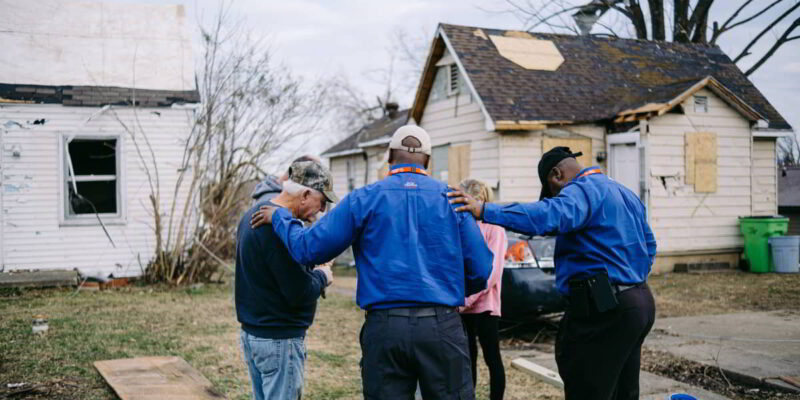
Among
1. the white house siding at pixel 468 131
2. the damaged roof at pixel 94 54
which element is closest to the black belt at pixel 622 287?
the white house siding at pixel 468 131

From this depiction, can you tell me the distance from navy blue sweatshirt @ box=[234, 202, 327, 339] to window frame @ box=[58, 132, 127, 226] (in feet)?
34.6

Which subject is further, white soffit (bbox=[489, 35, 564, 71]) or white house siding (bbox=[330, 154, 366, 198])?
white house siding (bbox=[330, 154, 366, 198])

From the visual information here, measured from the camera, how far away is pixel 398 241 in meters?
3.20

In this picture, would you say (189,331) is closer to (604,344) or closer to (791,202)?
(604,344)

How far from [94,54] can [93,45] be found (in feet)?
0.81

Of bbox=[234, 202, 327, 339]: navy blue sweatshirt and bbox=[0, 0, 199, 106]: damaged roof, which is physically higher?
bbox=[0, 0, 199, 106]: damaged roof

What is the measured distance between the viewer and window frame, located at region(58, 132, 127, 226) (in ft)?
42.5

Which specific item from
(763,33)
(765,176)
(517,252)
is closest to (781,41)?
(763,33)

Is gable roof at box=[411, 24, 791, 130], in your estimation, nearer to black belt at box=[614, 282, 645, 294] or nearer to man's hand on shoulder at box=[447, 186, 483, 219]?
black belt at box=[614, 282, 645, 294]

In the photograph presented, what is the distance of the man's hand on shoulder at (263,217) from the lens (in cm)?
347

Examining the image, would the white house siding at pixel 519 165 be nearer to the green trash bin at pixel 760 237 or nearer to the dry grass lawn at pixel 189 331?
the dry grass lawn at pixel 189 331

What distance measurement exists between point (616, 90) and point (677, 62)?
3040 millimetres

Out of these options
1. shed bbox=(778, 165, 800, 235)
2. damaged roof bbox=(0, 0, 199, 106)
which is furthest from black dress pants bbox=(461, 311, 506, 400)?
shed bbox=(778, 165, 800, 235)

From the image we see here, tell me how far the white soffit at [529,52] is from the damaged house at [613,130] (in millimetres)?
31
